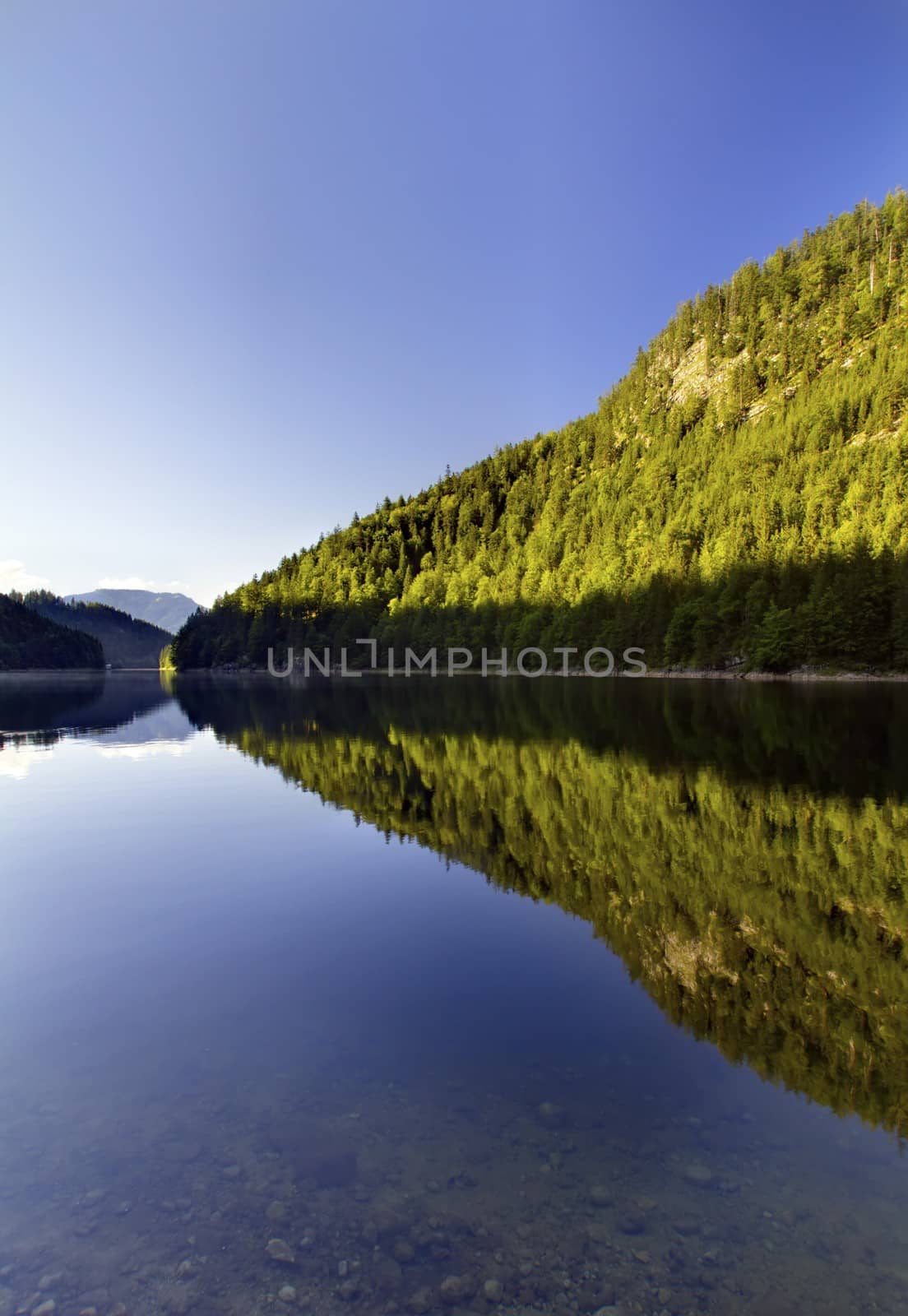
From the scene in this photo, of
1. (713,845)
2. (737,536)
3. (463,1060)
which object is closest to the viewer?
(463,1060)

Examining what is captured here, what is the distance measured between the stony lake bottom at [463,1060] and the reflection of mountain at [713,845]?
0.25 ft

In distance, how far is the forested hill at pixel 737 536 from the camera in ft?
301

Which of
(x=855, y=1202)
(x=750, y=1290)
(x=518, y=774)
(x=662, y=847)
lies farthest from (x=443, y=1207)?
(x=518, y=774)

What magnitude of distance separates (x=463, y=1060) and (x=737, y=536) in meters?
113

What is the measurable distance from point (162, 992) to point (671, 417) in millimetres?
206124

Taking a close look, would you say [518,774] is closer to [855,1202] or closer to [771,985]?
[771,985]

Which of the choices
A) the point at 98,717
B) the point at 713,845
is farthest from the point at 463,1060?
the point at 98,717

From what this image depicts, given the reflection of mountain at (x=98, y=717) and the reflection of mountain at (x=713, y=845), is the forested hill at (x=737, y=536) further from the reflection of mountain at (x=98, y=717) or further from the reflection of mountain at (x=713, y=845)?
the reflection of mountain at (x=98, y=717)

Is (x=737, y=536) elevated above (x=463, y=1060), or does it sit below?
above

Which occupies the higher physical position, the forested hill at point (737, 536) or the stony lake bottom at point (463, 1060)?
the forested hill at point (737, 536)

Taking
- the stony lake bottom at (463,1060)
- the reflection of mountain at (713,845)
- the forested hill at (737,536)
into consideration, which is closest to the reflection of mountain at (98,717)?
the reflection of mountain at (713,845)

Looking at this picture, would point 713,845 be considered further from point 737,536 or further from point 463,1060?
point 737,536

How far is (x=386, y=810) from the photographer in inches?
757

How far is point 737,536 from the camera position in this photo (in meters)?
108
